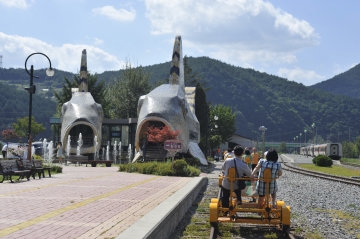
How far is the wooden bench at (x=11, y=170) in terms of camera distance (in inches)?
696

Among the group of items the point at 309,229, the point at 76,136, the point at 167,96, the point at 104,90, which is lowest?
the point at 309,229

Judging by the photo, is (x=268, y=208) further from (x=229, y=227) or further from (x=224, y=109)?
(x=224, y=109)

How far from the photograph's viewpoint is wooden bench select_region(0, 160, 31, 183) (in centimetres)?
1769

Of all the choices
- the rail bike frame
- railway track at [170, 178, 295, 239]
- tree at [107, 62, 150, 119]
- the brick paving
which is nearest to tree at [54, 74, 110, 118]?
tree at [107, 62, 150, 119]

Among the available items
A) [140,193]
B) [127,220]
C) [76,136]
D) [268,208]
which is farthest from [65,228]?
[76,136]

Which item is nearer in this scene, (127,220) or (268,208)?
(127,220)

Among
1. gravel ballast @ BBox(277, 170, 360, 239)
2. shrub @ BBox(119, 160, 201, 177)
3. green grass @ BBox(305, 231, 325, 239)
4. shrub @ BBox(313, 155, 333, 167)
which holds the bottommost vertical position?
green grass @ BBox(305, 231, 325, 239)

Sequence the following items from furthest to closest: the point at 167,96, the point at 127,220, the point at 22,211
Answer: the point at 167,96 → the point at 22,211 → the point at 127,220

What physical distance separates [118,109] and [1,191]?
228 ft

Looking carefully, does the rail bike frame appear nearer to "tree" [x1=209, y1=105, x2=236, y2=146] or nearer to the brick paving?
the brick paving

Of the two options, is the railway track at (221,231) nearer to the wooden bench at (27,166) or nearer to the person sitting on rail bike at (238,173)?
the person sitting on rail bike at (238,173)

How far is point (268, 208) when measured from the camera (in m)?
9.50

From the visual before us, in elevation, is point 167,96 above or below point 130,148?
above

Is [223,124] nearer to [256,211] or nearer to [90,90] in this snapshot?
[90,90]
